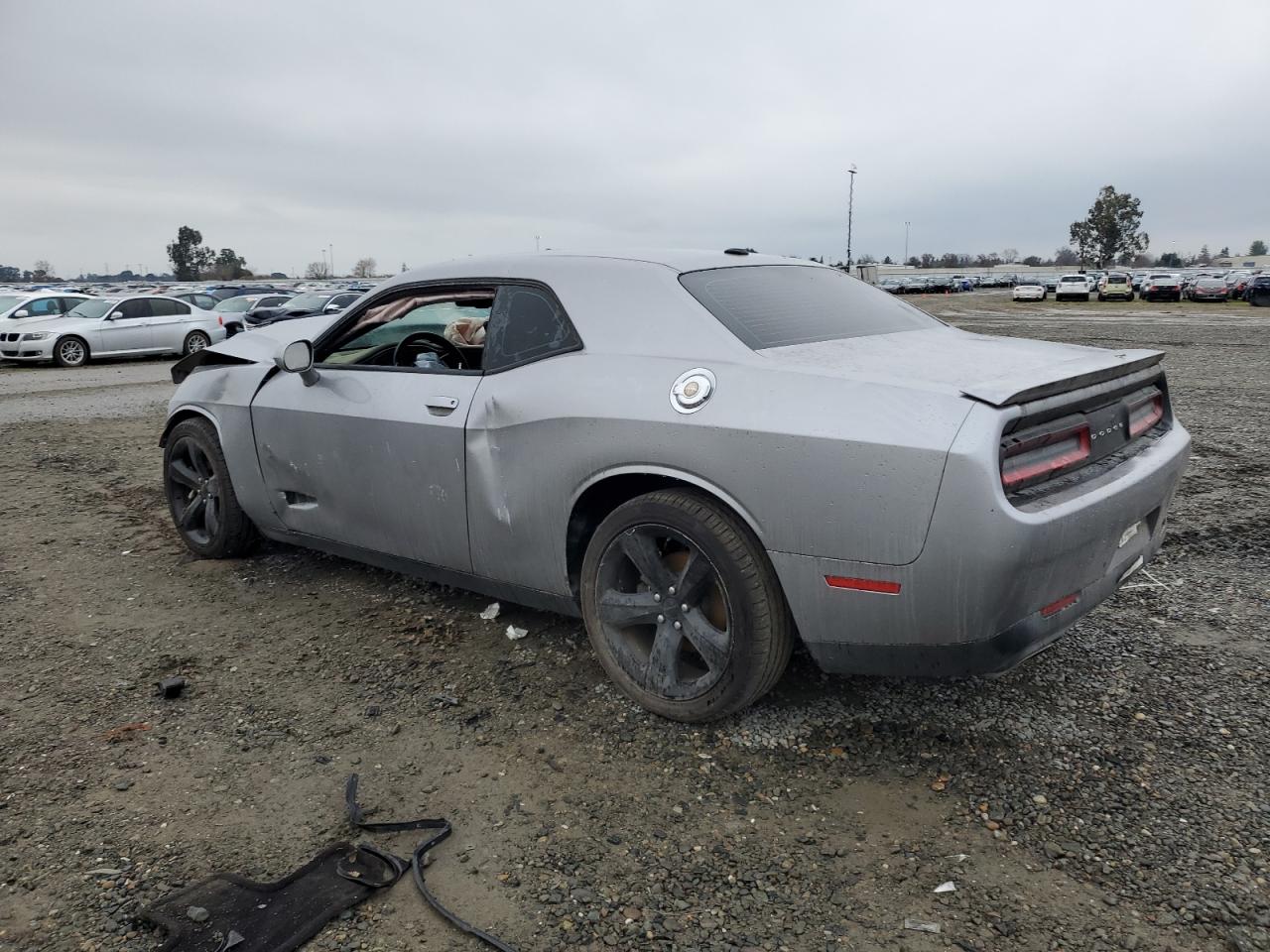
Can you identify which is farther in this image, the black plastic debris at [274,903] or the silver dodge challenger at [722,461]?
the silver dodge challenger at [722,461]

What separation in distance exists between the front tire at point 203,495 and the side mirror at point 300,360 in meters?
0.91

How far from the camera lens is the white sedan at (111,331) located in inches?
733

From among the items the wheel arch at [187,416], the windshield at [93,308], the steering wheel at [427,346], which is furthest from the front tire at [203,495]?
the windshield at [93,308]

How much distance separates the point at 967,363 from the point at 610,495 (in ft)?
4.14

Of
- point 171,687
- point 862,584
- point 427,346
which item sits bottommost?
point 171,687

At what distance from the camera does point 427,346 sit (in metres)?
4.18

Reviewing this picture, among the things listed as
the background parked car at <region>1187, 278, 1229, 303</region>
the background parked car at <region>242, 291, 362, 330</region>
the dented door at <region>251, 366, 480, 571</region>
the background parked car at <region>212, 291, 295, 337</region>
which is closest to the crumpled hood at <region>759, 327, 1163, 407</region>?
the dented door at <region>251, 366, 480, 571</region>

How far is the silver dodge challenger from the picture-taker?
2.56m

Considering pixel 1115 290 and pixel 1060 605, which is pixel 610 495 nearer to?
pixel 1060 605

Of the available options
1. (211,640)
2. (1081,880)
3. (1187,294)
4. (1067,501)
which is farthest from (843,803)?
(1187,294)

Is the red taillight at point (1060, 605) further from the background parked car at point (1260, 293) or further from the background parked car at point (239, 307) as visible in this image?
the background parked car at point (1260, 293)

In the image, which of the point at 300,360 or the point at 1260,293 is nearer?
the point at 300,360

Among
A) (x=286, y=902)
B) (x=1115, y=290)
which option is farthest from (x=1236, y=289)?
(x=286, y=902)

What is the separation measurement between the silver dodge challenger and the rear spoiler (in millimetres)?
12
